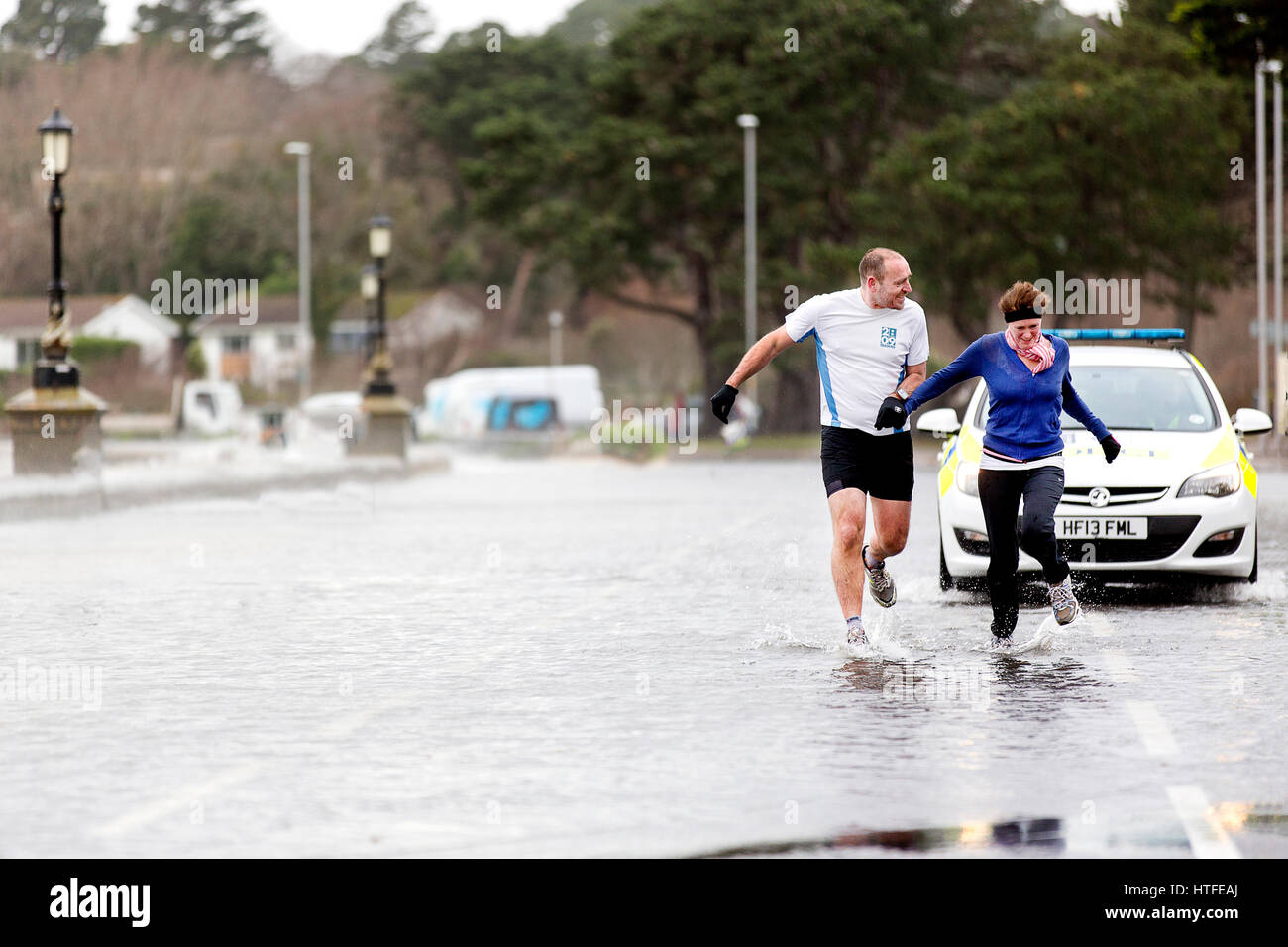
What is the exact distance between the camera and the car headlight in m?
13.0

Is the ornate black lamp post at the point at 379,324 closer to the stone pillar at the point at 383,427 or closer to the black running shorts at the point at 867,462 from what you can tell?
the stone pillar at the point at 383,427

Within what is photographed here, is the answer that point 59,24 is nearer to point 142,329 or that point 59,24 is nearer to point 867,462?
point 142,329

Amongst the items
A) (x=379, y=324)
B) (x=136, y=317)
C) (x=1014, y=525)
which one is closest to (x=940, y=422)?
(x=1014, y=525)

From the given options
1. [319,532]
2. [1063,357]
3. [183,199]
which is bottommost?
[319,532]

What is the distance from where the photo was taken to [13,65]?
82.8m

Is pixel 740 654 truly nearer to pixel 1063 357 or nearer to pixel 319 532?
pixel 1063 357

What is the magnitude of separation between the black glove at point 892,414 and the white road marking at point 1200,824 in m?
3.23

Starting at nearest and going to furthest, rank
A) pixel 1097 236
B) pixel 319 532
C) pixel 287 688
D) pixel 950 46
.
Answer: pixel 287 688, pixel 319 532, pixel 1097 236, pixel 950 46

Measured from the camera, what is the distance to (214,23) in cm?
10312

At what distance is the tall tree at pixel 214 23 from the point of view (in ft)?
336

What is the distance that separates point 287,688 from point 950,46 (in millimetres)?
54879
